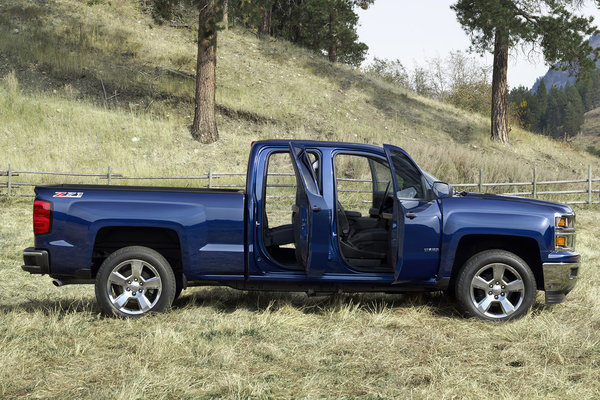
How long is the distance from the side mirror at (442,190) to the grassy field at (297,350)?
1212 millimetres

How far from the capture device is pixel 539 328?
19.8ft

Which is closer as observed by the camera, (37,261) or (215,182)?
(37,261)

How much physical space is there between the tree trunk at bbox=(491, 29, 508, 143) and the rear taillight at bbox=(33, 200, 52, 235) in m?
23.8

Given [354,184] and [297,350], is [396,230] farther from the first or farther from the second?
[354,184]

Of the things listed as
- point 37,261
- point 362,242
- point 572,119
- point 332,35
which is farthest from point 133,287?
point 572,119

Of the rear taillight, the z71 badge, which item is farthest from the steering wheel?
the rear taillight

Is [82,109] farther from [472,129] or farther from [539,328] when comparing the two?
[539,328]

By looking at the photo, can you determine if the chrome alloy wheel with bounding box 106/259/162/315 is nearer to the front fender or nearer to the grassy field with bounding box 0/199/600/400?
the grassy field with bounding box 0/199/600/400

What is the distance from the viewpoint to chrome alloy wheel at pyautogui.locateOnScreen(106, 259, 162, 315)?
6352 millimetres

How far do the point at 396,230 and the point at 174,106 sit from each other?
20.9m

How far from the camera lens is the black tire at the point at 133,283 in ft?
20.8

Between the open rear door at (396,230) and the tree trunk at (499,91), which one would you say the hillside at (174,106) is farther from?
the open rear door at (396,230)

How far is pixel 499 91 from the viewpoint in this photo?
29266 millimetres

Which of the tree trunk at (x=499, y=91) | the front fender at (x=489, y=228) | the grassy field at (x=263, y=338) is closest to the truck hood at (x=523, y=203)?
the front fender at (x=489, y=228)
